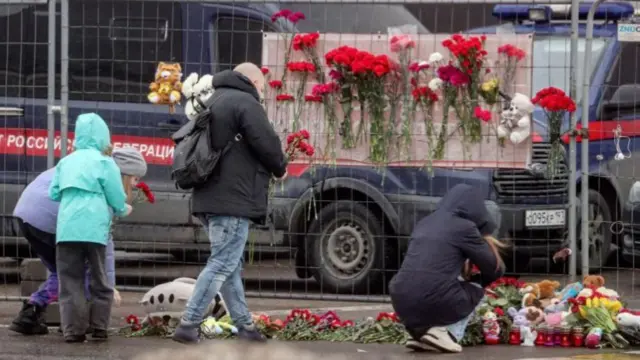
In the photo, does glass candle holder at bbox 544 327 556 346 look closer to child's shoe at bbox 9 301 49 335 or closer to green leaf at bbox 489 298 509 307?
green leaf at bbox 489 298 509 307

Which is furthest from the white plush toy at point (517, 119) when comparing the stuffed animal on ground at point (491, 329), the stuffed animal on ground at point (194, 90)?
the stuffed animal on ground at point (194, 90)

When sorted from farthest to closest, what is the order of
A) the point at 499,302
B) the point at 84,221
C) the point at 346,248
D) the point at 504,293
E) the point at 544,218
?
the point at 346,248 < the point at 544,218 < the point at 504,293 < the point at 499,302 < the point at 84,221

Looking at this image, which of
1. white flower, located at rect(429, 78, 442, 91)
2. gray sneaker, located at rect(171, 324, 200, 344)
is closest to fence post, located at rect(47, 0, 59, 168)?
gray sneaker, located at rect(171, 324, 200, 344)

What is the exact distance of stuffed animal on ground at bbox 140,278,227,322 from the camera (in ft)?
34.7

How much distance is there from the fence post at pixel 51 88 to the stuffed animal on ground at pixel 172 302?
175cm

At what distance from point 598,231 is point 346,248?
225cm

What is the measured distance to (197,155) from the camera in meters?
9.66

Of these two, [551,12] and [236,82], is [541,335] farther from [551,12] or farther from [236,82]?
[551,12]

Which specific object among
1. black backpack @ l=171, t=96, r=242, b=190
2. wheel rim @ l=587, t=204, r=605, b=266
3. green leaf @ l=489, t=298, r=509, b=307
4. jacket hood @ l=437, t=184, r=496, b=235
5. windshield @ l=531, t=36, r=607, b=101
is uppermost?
windshield @ l=531, t=36, r=607, b=101

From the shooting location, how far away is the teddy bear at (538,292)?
1038cm

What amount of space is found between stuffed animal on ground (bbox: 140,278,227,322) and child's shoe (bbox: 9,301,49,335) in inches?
28.5

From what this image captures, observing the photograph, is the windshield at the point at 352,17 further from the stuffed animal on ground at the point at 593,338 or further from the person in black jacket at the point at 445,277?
the stuffed animal on ground at the point at 593,338

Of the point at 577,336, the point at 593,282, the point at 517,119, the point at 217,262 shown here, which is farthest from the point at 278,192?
Result: the point at 577,336

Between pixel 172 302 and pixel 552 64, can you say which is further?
pixel 552 64
